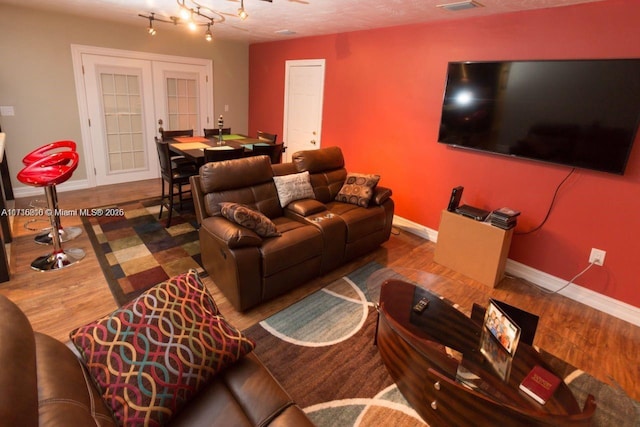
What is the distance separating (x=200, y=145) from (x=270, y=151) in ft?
2.97

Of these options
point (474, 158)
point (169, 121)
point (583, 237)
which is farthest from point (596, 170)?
point (169, 121)

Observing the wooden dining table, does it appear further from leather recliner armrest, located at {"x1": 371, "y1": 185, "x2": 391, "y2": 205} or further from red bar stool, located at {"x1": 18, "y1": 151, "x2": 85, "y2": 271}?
leather recliner armrest, located at {"x1": 371, "y1": 185, "x2": 391, "y2": 205}

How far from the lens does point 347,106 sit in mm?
4695

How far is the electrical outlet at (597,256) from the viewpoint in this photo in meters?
2.84

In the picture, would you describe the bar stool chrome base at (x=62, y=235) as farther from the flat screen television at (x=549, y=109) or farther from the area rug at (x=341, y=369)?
the flat screen television at (x=549, y=109)

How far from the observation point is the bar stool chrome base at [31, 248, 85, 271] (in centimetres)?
299

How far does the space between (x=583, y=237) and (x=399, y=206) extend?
1.93 metres

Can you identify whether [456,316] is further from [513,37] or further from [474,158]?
[513,37]


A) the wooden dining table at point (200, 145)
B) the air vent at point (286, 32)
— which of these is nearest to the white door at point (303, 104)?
the air vent at point (286, 32)

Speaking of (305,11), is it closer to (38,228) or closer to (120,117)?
(120,117)

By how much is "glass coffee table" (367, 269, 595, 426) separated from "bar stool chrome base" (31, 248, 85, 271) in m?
2.80

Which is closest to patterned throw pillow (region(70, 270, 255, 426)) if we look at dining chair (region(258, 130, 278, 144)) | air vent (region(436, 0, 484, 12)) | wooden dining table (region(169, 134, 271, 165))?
wooden dining table (region(169, 134, 271, 165))

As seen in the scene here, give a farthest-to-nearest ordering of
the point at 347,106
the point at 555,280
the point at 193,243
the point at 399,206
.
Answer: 1. the point at 347,106
2. the point at 399,206
3. the point at 193,243
4. the point at 555,280

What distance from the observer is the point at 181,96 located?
5.84 meters
